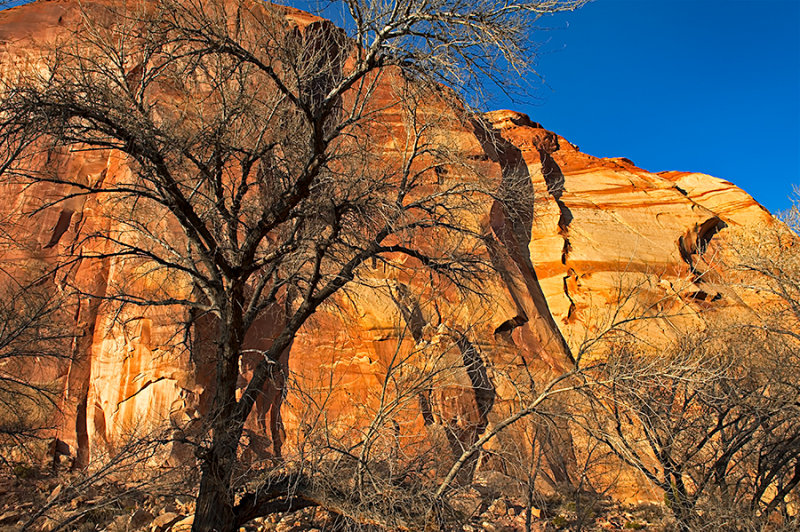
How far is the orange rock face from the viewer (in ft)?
29.3

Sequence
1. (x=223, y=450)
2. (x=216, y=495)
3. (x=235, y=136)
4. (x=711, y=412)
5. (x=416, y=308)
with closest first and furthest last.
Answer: (x=216, y=495) → (x=223, y=450) → (x=235, y=136) → (x=711, y=412) → (x=416, y=308)

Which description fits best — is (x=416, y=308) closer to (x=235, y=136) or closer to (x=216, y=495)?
(x=235, y=136)

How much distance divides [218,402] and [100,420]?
11.3 metres

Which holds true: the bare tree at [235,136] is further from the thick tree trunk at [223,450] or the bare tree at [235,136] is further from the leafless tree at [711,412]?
the leafless tree at [711,412]

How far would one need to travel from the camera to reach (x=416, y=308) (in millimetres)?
12555

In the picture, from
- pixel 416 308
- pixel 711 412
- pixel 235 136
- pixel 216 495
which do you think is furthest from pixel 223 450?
pixel 416 308

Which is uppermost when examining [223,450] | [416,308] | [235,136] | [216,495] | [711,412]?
[235,136]

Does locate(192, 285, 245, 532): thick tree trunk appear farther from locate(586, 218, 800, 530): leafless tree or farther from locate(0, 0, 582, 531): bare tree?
locate(586, 218, 800, 530): leafless tree

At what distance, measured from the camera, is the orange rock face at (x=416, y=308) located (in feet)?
29.3

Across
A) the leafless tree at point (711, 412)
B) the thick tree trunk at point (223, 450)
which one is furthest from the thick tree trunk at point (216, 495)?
the leafless tree at point (711, 412)

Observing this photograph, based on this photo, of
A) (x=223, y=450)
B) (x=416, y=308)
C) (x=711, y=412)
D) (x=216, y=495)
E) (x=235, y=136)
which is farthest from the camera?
(x=416, y=308)

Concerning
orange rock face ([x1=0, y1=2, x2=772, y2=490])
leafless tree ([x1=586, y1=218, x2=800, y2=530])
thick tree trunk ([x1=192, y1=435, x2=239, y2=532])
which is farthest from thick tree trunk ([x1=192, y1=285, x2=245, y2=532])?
leafless tree ([x1=586, y1=218, x2=800, y2=530])

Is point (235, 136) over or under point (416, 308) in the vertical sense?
over

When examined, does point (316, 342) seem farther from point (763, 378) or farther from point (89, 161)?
point (763, 378)
